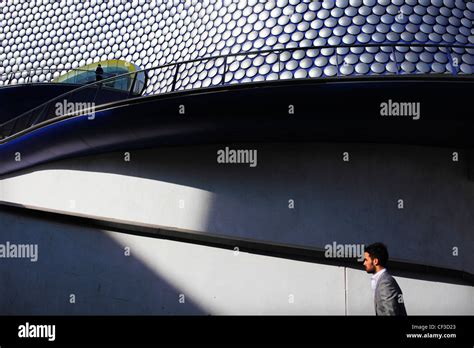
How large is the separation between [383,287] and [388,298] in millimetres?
102

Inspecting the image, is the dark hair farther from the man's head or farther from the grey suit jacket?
the grey suit jacket

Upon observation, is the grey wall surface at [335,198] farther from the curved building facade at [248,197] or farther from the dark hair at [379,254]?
the dark hair at [379,254]

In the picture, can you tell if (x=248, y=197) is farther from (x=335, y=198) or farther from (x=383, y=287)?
(x=383, y=287)

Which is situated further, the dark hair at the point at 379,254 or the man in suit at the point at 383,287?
the dark hair at the point at 379,254

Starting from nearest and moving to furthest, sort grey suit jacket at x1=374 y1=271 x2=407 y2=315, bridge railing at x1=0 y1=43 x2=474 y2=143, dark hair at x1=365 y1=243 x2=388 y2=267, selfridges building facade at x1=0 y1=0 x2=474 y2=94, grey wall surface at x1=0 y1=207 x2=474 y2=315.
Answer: grey suit jacket at x1=374 y1=271 x2=407 y2=315 < dark hair at x1=365 y1=243 x2=388 y2=267 < grey wall surface at x1=0 y1=207 x2=474 y2=315 < bridge railing at x1=0 y1=43 x2=474 y2=143 < selfridges building facade at x1=0 y1=0 x2=474 y2=94

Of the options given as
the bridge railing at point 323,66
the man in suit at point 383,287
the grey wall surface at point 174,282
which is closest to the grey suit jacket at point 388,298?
the man in suit at point 383,287

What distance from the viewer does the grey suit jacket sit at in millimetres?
4477

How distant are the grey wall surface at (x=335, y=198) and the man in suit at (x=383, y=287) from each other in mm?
3341

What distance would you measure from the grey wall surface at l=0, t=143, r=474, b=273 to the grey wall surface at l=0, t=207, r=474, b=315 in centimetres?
40

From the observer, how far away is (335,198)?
Result: 26.7 feet

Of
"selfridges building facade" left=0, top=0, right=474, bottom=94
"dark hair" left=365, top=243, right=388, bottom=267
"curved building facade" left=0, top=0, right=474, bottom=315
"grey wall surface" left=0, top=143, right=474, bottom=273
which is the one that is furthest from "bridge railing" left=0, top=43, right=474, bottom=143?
"dark hair" left=365, top=243, right=388, bottom=267

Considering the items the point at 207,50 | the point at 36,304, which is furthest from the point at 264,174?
the point at 207,50

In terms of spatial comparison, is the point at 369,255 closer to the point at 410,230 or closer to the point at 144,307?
the point at 410,230

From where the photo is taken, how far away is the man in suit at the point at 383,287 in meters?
4.49
